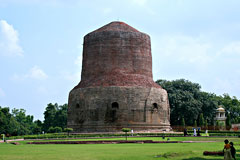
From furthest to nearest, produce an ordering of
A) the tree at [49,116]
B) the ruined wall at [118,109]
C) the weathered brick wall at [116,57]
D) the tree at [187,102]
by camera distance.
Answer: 1. the tree at [49,116]
2. the tree at [187,102]
3. the weathered brick wall at [116,57]
4. the ruined wall at [118,109]

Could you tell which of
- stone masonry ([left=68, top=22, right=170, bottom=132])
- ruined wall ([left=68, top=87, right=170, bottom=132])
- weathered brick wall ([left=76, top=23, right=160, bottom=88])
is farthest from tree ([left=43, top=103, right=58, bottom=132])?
ruined wall ([left=68, top=87, right=170, bottom=132])

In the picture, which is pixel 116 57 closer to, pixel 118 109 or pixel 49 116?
pixel 118 109

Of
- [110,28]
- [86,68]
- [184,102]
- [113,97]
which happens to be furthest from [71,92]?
[184,102]

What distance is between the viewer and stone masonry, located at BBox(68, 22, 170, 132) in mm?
35562

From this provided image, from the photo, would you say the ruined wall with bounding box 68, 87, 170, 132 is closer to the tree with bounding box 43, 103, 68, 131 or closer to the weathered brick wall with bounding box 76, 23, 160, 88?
the weathered brick wall with bounding box 76, 23, 160, 88

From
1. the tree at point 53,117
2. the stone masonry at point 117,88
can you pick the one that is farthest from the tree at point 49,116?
the stone masonry at point 117,88

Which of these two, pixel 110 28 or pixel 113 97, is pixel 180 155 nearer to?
pixel 113 97

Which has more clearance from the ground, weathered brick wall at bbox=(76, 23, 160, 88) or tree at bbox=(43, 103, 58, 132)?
weathered brick wall at bbox=(76, 23, 160, 88)

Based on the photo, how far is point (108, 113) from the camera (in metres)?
35.5

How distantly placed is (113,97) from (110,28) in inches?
388

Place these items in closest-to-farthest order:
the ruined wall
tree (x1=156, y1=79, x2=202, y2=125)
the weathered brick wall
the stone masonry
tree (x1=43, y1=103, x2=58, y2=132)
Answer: the ruined wall → the stone masonry → the weathered brick wall → tree (x1=156, y1=79, x2=202, y2=125) → tree (x1=43, y1=103, x2=58, y2=132)

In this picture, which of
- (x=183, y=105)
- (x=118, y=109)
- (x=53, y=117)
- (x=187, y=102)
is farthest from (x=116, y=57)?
(x=53, y=117)

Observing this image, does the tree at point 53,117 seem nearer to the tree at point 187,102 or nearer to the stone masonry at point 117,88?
the tree at point 187,102

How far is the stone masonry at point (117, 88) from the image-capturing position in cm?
3556
